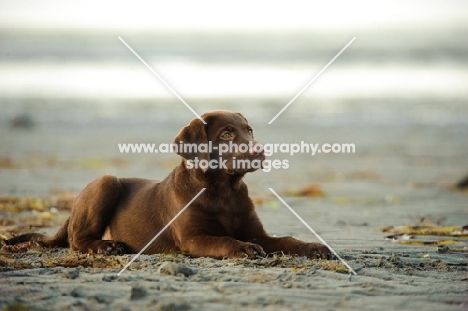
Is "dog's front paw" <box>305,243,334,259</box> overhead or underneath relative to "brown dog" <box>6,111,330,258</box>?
underneath

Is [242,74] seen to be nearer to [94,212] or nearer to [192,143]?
[94,212]

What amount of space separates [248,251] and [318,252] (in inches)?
22.9

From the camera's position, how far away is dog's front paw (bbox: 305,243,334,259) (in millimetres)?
6203

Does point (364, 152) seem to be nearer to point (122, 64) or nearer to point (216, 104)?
point (216, 104)

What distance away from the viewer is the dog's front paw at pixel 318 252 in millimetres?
6203

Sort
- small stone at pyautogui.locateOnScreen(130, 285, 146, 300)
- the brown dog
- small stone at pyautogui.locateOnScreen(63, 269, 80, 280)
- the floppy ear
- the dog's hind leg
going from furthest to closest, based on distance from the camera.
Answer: the dog's hind leg
the floppy ear
the brown dog
small stone at pyautogui.locateOnScreen(63, 269, 80, 280)
small stone at pyautogui.locateOnScreen(130, 285, 146, 300)

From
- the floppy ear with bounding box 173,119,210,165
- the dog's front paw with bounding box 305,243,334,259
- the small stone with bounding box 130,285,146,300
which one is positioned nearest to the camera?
the small stone with bounding box 130,285,146,300

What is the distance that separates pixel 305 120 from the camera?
23703mm

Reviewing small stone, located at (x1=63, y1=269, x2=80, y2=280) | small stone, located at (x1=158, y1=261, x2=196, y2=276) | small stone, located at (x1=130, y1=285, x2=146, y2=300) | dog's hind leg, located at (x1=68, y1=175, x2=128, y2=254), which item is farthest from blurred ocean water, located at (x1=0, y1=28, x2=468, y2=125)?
small stone, located at (x1=130, y1=285, x2=146, y2=300)

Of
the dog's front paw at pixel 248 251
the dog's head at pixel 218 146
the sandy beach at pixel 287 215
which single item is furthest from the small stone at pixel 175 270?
the dog's head at pixel 218 146

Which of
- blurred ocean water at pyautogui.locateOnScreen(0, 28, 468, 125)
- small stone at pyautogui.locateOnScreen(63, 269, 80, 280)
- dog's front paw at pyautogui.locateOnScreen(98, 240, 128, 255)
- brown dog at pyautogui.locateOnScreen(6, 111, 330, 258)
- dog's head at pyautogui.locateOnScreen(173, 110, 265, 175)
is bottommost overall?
dog's front paw at pyautogui.locateOnScreen(98, 240, 128, 255)

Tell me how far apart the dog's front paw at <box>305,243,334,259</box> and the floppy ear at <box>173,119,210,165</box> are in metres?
1.19

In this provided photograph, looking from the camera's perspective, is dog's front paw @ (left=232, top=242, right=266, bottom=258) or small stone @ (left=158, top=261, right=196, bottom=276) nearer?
small stone @ (left=158, top=261, right=196, bottom=276)

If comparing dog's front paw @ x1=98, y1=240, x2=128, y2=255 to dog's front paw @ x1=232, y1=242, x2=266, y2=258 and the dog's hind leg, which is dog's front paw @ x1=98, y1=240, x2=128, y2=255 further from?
dog's front paw @ x1=232, y1=242, x2=266, y2=258
